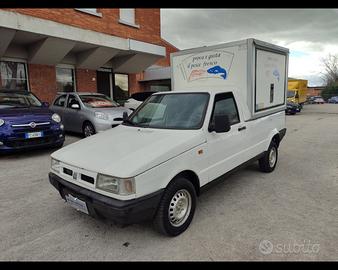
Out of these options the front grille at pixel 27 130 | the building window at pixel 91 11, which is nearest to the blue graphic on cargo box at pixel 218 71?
the front grille at pixel 27 130

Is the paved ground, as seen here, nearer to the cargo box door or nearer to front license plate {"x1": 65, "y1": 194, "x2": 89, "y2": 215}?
front license plate {"x1": 65, "y1": 194, "x2": 89, "y2": 215}

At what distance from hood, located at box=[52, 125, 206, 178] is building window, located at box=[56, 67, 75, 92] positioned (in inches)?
409

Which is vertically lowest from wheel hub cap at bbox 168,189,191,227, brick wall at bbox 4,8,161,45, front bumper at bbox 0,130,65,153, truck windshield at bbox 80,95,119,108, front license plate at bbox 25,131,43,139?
wheel hub cap at bbox 168,189,191,227

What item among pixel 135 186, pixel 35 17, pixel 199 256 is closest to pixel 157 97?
pixel 135 186

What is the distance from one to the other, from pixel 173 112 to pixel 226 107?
0.83 metres

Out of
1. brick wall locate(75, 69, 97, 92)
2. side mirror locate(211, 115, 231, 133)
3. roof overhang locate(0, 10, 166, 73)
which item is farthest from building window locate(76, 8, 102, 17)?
side mirror locate(211, 115, 231, 133)

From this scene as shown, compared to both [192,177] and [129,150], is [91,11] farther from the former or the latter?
[192,177]

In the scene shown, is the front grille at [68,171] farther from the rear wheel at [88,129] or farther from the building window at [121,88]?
the building window at [121,88]

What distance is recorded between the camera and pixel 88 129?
8.52m

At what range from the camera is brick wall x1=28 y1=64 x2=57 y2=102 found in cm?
1187

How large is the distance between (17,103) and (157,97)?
474 cm

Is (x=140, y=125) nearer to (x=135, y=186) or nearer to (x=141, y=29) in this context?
(x=135, y=186)

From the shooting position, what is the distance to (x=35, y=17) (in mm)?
10039

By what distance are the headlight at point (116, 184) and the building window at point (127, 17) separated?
41.4 feet
